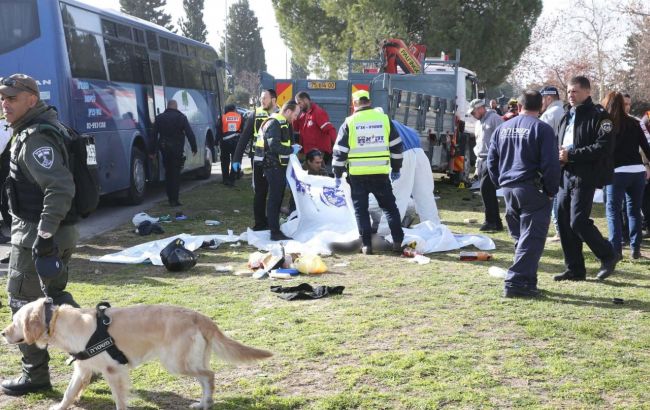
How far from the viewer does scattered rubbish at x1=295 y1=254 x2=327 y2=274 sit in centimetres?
784

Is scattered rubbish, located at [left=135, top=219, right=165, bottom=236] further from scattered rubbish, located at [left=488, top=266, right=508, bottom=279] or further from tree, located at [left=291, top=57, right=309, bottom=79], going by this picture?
tree, located at [left=291, top=57, right=309, bottom=79]

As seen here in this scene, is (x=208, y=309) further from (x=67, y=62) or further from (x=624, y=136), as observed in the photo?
(x=67, y=62)

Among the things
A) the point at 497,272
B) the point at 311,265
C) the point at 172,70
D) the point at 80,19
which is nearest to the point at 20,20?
the point at 80,19

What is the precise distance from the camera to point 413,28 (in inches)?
1431

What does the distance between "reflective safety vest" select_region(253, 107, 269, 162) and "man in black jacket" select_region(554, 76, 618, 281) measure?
407cm

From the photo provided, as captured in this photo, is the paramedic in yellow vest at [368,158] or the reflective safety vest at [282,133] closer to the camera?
the paramedic in yellow vest at [368,158]

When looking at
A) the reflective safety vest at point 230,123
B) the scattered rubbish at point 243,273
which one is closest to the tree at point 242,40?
the reflective safety vest at point 230,123

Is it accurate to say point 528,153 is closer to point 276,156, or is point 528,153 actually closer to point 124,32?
point 276,156

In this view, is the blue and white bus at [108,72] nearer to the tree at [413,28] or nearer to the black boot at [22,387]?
the black boot at [22,387]

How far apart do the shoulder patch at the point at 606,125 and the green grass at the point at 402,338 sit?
5.04 feet

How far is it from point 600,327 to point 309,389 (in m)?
2.58

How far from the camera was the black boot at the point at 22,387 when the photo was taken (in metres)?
4.44

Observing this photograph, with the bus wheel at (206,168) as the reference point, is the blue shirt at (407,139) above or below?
above

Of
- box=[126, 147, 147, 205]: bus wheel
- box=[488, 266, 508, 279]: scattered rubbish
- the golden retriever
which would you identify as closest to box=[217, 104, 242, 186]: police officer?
box=[126, 147, 147, 205]: bus wheel
